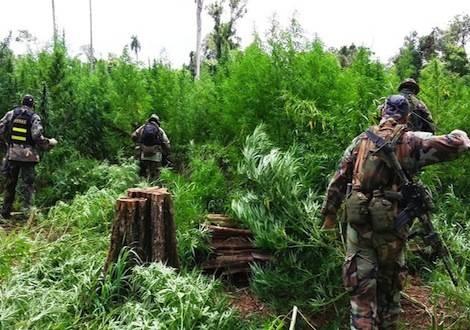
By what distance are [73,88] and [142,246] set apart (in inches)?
257

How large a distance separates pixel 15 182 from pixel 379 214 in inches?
254

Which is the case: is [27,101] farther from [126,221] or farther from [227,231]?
[126,221]

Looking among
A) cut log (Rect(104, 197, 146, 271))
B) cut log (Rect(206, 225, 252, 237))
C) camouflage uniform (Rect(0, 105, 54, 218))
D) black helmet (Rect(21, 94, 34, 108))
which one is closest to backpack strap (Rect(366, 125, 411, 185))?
cut log (Rect(104, 197, 146, 271))

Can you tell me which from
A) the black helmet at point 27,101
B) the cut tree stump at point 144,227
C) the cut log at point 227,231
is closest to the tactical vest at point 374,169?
the cut tree stump at point 144,227

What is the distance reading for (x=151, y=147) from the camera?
→ 822cm

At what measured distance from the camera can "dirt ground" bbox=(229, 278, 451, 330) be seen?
4.81 m

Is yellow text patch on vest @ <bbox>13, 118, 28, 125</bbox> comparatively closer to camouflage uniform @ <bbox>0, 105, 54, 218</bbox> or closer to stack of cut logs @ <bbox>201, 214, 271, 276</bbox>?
camouflage uniform @ <bbox>0, 105, 54, 218</bbox>

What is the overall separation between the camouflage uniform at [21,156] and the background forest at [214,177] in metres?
0.49

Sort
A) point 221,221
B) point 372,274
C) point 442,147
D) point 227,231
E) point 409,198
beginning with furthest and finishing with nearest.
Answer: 1. point 221,221
2. point 227,231
3. point 372,274
4. point 409,198
5. point 442,147

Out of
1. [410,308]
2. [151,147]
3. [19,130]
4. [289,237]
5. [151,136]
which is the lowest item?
[410,308]

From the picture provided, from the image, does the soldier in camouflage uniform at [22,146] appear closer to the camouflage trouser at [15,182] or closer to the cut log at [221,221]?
the camouflage trouser at [15,182]

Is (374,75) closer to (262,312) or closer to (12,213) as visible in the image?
(262,312)

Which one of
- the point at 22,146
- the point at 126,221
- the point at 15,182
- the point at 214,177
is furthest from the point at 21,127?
the point at 126,221

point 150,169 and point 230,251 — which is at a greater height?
point 150,169
